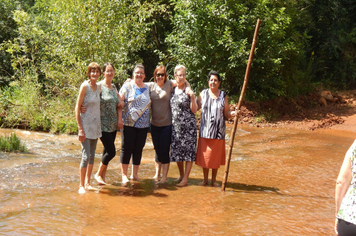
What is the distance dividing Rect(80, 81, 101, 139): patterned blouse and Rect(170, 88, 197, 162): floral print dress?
124 centimetres

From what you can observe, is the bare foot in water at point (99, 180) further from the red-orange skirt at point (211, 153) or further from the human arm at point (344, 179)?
the human arm at point (344, 179)

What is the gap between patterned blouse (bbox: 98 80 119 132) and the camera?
5715 millimetres

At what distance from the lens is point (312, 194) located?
585cm

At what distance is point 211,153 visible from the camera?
19.4ft

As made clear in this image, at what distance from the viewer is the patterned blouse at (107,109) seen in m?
5.71

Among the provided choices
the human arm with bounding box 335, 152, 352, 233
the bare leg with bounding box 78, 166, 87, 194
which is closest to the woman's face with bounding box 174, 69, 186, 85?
the bare leg with bounding box 78, 166, 87, 194

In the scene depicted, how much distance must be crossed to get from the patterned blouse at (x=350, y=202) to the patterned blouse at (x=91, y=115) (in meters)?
3.83

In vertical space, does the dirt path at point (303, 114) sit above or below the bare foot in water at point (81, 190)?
above

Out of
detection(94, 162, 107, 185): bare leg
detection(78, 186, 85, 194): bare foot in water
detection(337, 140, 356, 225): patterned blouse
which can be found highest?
detection(337, 140, 356, 225): patterned blouse

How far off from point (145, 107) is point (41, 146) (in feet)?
13.8

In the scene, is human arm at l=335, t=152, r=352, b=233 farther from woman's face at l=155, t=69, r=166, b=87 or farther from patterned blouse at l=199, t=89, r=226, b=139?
woman's face at l=155, t=69, r=166, b=87

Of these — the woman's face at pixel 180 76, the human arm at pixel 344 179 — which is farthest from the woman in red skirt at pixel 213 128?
the human arm at pixel 344 179

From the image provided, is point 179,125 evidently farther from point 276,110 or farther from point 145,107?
point 276,110

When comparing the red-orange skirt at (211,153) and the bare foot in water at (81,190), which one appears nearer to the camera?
the bare foot in water at (81,190)
